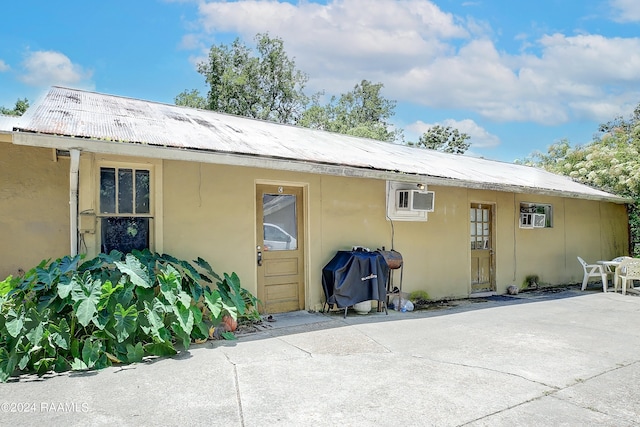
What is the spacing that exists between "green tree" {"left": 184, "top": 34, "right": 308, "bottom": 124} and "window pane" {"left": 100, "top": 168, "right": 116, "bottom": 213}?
19063 mm

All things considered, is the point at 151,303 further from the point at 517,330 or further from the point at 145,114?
the point at 517,330

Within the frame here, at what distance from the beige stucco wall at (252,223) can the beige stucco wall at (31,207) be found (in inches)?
0.4

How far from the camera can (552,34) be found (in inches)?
553

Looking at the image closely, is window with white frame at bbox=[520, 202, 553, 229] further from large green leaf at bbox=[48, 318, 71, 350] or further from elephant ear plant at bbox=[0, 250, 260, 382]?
large green leaf at bbox=[48, 318, 71, 350]

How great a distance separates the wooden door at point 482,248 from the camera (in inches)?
374

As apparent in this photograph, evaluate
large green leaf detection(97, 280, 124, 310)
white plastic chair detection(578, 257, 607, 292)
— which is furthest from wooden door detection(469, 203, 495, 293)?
large green leaf detection(97, 280, 124, 310)

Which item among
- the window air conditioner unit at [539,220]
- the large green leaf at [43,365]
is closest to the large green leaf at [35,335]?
the large green leaf at [43,365]

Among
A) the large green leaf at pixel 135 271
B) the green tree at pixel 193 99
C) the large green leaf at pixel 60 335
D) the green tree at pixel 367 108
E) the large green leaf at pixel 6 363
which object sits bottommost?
the large green leaf at pixel 6 363

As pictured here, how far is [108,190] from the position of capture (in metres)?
5.38

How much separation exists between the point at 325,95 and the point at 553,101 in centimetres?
1505

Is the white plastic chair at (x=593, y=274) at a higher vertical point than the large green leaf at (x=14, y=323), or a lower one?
lower

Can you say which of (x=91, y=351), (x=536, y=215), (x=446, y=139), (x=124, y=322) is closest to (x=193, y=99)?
(x=446, y=139)

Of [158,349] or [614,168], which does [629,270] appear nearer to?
[614,168]

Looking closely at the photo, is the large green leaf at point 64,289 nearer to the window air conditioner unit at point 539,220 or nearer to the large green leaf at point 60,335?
the large green leaf at point 60,335
